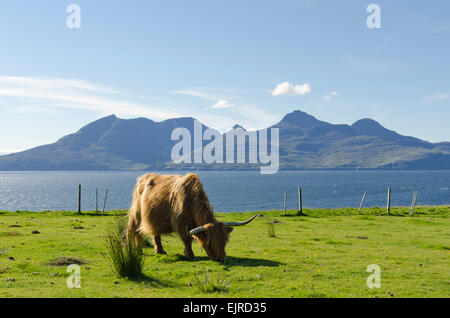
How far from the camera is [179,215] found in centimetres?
1352

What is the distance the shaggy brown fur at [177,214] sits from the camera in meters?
12.9

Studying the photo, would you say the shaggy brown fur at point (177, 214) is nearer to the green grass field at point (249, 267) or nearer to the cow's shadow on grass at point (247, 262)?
the cow's shadow on grass at point (247, 262)

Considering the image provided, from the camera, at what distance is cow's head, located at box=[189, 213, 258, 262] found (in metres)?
12.6

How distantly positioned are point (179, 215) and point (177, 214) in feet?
0.31

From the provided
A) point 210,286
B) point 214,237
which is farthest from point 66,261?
point 210,286

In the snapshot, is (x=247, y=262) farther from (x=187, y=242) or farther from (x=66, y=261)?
(x=66, y=261)

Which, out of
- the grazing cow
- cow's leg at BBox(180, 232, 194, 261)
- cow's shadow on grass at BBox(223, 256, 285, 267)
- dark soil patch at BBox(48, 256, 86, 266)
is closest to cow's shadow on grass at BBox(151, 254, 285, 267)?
cow's shadow on grass at BBox(223, 256, 285, 267)

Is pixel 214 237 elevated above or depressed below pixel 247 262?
above

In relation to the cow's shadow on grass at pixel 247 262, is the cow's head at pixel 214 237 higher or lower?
higher

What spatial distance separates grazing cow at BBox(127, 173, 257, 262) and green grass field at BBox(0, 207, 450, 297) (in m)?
0.78

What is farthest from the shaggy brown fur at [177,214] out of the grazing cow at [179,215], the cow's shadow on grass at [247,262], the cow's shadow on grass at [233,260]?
the cow's shadow on grass at [247,262]

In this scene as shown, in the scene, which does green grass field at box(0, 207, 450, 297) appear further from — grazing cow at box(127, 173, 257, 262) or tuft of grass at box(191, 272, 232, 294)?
grazing cow at box(127, 173, 257, 262)
